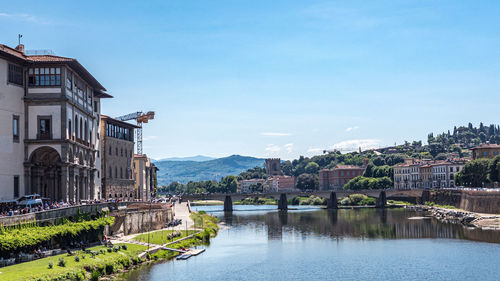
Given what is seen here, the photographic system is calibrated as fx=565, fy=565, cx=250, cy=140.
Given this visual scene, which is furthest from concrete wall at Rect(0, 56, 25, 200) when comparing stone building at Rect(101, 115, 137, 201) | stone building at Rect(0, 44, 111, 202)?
stone building at Rect(101, 115, 137, 201)

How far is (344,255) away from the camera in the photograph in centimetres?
7244

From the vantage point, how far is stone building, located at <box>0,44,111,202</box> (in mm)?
60562

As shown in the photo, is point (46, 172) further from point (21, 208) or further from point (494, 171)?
point (494, 171)

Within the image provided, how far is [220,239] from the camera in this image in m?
92.3

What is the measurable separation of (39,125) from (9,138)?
4.03 m

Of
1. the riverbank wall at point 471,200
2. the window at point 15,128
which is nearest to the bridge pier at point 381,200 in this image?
the riverbank wall at point 471,200

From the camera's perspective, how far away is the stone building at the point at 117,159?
312ft

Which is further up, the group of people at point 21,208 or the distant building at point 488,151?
the distant building at point 488,151

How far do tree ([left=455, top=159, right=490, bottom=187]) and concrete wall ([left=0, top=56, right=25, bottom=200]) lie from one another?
395ft

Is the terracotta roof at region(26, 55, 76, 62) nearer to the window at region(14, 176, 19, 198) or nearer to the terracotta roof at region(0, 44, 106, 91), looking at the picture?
the terracotta roof at region(0, 44, 106, 91)

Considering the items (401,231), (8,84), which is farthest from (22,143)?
(401,231)

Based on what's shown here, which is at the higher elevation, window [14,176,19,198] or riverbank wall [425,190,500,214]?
window [14,176,19,198]

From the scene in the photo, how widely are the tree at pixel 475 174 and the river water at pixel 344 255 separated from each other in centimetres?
4681

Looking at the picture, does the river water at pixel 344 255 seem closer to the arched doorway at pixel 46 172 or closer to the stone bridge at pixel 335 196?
the arched doorway at pixel 46 172
